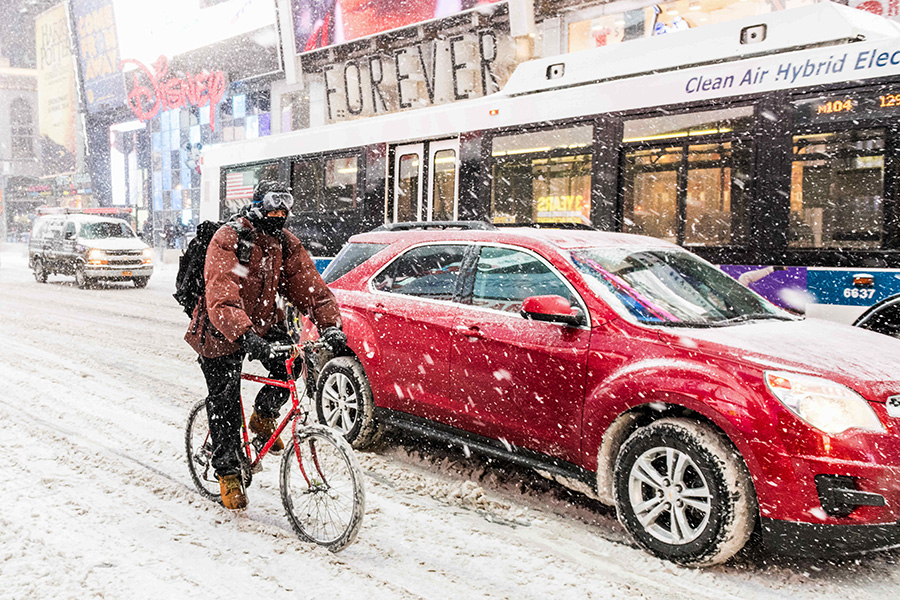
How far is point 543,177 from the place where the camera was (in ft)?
29.4

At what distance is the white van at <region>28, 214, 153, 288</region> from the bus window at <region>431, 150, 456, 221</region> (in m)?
13.6

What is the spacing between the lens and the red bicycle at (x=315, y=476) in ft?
12.5

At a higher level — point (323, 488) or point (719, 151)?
Answer: point (719, 151)

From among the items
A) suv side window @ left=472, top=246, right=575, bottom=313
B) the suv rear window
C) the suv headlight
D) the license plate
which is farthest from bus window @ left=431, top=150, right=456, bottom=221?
the license plate

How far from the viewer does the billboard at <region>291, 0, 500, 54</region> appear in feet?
70.7

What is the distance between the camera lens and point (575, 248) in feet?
15.9

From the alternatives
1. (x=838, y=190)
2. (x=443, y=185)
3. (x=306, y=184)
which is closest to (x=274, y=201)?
(x=838, y=190)

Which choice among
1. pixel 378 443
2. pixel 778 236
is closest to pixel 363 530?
pixel 378 443

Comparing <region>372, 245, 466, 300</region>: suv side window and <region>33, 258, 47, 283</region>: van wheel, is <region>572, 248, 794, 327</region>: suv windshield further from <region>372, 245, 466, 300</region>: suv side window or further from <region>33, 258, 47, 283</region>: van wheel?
<region>33, 258, 47, 283</region>: van wheel

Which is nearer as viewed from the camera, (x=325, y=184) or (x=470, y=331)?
(x=470, y=331)

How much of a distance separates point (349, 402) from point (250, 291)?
1.83 meters

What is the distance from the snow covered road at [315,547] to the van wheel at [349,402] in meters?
0.17

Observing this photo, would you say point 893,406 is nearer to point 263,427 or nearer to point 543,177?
point 263,427

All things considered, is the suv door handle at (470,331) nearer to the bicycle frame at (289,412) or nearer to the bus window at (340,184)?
the bicycle frame at (289,412)
